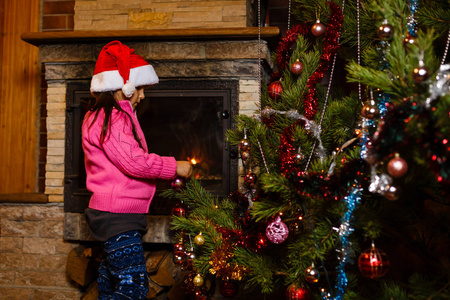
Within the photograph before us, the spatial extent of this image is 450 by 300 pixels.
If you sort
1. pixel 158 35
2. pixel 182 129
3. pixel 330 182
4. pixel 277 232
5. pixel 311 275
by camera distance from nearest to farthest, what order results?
pixel 330 182 < pixel 311 275 < pixel 277 232 < pixel 158 35 < pixel 182 129

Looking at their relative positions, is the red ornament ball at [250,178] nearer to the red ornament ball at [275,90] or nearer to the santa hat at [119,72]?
the red ornament ball at [275,90]

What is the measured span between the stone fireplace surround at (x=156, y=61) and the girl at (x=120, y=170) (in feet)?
1.82

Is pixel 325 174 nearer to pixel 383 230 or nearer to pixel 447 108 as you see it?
pixel 383 230

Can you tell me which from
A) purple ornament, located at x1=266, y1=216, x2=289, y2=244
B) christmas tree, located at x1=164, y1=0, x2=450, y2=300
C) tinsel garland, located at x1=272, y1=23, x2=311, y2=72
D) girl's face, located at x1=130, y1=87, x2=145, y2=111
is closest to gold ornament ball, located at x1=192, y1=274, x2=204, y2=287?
christmas tree, located at x1=164, y1=0, x2=450, y2=300

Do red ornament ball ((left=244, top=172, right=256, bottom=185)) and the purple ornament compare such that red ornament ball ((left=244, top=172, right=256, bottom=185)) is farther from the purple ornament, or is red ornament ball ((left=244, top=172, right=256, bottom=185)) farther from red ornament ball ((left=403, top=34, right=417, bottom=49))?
red ornament ball ((left=403, top=34, right=417, bottom=49))

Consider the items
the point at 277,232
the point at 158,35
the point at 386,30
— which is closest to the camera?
the point at 386,30

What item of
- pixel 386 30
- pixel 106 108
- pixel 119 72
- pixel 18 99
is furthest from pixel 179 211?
pixel 18 99

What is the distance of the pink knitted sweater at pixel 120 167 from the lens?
1689 millimetres

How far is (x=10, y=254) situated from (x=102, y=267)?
38.9 inches

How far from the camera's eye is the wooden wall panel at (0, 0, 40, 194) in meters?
2.98

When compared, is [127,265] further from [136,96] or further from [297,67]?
[297,67]

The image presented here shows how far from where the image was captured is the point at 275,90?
1.68 meters

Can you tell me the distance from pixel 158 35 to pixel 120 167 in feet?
3.03

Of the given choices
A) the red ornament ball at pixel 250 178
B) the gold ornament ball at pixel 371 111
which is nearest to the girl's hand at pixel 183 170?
the red ornament ball at pixel 250 178
